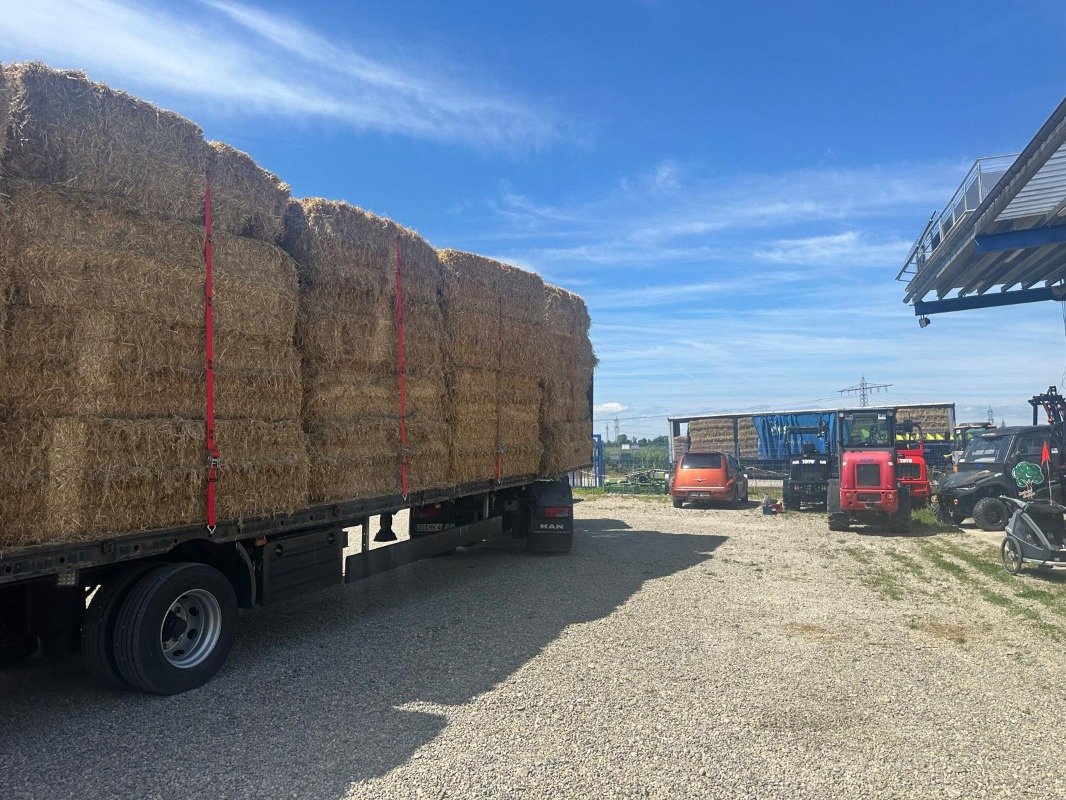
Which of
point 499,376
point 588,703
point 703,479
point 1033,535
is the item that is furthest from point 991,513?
point 588,703

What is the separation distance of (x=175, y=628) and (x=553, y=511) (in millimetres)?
7064

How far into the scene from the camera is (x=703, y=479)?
68.5 feet

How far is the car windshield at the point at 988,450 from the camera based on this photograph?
51.1 ft

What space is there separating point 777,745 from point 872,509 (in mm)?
12022

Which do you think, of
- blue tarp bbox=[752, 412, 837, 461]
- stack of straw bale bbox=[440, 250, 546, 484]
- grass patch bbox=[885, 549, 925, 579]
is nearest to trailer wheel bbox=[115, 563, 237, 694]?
stack of straw bale bbox=[440, 250, 546, 484]

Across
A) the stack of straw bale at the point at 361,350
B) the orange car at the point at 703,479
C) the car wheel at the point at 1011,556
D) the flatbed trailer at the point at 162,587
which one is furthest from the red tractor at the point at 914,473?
the flatbed trailer at the point at 162,587

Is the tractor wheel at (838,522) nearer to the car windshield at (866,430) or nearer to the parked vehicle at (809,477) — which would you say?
the car windshield at (866,430)

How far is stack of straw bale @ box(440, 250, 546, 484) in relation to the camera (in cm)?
915

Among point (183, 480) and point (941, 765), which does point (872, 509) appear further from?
point (183, 480)

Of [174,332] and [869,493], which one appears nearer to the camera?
[174,332]

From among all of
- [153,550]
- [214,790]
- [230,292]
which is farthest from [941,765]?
[230,292]

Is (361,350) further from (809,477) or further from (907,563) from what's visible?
(809,477)

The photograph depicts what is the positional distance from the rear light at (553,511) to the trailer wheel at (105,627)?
7349mm

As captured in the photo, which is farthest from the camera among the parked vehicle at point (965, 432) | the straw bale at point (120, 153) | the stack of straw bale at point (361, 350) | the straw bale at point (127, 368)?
the parked vehicle at point (965, 432)
